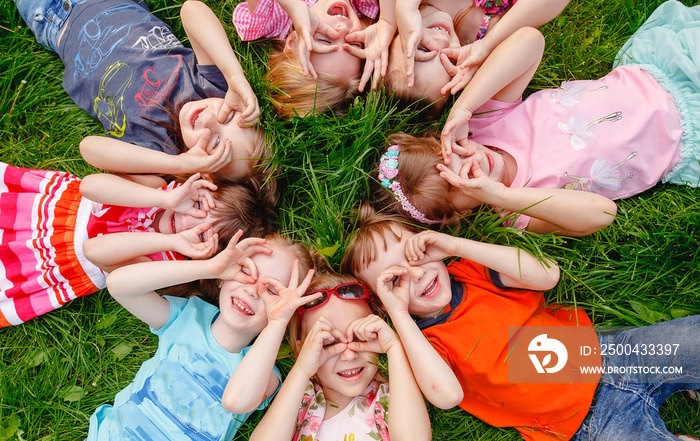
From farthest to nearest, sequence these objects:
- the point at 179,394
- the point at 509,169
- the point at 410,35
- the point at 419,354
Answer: the point at 509,169 < the point at 179,394 < the point at 410,35 < the point at 419,354

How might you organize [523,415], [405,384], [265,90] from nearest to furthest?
[405,384] < [523,415] < [265,90]

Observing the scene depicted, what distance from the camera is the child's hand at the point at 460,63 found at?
8.26 feet

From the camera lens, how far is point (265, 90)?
275 centimetres

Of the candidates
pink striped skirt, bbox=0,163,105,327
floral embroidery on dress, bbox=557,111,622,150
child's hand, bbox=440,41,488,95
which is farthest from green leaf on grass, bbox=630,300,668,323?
pink striped skirt, bbox=0,163,105,327

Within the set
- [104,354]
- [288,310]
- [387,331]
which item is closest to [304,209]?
[288,310]

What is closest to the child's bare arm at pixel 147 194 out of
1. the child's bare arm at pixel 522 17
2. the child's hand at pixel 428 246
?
the child's hand at pixel 428 246

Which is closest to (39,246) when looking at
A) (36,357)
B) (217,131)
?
(36,357)

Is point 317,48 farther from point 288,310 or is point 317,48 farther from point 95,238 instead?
point 95,238

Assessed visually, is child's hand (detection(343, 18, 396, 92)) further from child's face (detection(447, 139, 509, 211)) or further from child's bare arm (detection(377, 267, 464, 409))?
child's bare arm (detection(377, 267, 464, 409))

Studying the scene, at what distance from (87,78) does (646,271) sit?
3.46 meters

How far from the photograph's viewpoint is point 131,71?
2768 mm

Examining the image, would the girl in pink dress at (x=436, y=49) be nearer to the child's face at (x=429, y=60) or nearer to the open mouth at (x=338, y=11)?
the child's face at (x=429, y=60)

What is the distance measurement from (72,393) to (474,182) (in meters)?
2.59

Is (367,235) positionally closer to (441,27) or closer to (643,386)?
(441,27)
